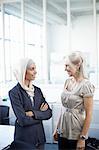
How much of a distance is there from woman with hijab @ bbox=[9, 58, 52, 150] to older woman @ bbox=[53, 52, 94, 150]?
0.81 ft

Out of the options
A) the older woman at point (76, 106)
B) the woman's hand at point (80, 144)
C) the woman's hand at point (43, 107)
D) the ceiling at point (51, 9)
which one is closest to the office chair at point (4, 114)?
the woman's hand at point (43, 107)

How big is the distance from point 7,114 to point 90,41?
2.00 metres

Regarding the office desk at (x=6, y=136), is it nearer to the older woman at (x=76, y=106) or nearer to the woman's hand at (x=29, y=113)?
the woman's hand at (x=29, y=113)

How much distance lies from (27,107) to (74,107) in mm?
450

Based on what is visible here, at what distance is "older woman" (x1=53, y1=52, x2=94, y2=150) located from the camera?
6.97ft

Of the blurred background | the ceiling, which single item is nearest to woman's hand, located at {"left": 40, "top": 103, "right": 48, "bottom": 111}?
the blurred background

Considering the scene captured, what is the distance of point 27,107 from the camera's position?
227 cm

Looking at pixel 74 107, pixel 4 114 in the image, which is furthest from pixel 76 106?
pixel 4 114

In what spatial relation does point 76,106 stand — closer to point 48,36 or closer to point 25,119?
point 25,119

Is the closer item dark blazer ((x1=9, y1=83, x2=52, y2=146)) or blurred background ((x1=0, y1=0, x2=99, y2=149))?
dark blazer ((x1=9, y1=83, x2=52, y2=146))

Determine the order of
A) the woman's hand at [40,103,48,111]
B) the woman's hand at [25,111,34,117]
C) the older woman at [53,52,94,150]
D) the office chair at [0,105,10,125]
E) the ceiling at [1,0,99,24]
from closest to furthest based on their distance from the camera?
the older woman at [53,52,94,150] < the woman's hand at [25,111,34,117] < the woman's hand at [40,103,48,111] < the office chair at [0,105,10,125] < the ceiling at [1,0,99,24]

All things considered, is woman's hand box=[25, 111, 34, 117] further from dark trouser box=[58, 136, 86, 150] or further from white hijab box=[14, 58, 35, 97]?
dark trouser box=[58, 136, 86, 150]

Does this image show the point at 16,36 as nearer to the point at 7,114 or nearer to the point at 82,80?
the point at 7,114

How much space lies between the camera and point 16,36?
481cm
